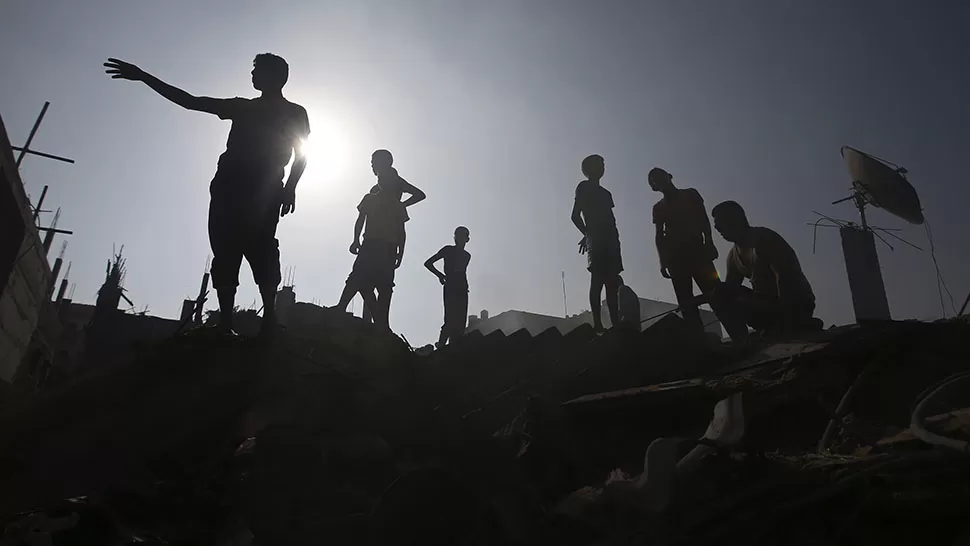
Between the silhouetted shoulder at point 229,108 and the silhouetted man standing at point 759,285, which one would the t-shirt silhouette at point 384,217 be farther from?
the silhouetted man standing at point 759,285

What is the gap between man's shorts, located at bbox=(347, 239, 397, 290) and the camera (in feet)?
18.7

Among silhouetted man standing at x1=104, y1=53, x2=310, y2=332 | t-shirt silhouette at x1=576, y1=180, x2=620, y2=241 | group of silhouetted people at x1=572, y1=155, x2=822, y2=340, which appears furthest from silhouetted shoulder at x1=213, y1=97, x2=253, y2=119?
t-shirt silhouette at x1=576, y1=180, x2=620, y2=241

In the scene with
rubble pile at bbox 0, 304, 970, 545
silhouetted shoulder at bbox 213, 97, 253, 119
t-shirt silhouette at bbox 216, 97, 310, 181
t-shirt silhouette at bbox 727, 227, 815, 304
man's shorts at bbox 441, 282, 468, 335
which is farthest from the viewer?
man's shorts at bbox 441, 282, 468, 335

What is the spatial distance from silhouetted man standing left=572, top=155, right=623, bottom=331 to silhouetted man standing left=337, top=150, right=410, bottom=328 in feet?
6.88

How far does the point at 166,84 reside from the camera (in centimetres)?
373

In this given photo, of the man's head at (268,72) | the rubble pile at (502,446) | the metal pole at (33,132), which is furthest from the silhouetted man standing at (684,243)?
the metal pole at (33,132)

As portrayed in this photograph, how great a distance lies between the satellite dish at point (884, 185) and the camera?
8328 millimetres

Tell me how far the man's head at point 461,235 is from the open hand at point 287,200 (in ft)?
12.3

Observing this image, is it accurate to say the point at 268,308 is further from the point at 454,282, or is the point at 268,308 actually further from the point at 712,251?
the point at 712,251

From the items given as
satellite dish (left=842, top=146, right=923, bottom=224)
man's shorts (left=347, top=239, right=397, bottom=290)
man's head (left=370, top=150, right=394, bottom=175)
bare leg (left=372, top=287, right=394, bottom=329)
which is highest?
satellite dish (left=842, top=146, right=923, bottom=224)

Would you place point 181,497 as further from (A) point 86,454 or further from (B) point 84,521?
(A) point 86,454

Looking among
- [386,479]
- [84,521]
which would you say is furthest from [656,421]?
[84,521]

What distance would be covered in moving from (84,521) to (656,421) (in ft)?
8.44

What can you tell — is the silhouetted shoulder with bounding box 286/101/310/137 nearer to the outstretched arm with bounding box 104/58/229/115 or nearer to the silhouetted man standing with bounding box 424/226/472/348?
the outstretched arm with bounding box 104/58/229/115
